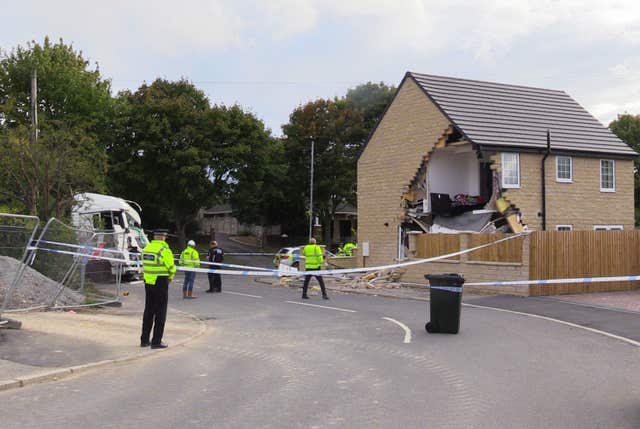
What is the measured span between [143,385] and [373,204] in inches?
854

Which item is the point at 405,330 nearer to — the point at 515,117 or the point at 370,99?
the point at 515,117

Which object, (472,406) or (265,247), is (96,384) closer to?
(472,406)

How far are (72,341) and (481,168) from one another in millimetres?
20088

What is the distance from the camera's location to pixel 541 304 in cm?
1672

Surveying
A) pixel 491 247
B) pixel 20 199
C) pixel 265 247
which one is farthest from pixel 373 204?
pixel 265 247

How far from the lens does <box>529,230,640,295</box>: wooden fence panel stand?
18844 mm

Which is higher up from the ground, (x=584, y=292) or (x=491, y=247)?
(x=491, y=247)

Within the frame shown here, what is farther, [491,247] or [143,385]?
[491,247]

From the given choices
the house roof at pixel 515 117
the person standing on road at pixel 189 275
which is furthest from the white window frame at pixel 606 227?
the person standing on road at pixel 189 275

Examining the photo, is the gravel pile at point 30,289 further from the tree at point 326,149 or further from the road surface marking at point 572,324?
the tree at point 326,149

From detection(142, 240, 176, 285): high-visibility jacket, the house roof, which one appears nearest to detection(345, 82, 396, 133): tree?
the house roof

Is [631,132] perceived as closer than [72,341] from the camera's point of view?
No

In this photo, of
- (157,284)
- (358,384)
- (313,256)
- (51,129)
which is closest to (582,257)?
(313,256)

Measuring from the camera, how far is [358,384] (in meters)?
7.56
